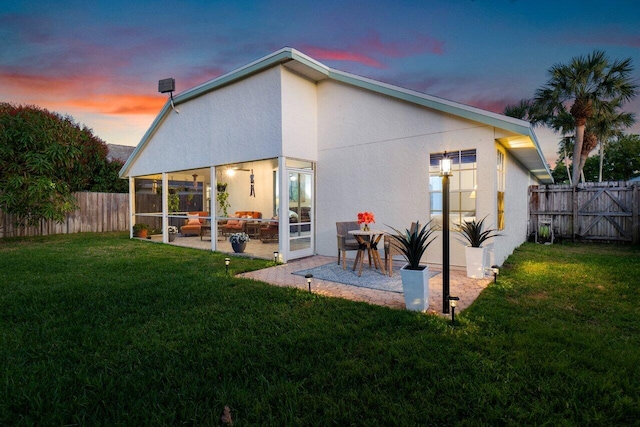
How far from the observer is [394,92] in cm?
715

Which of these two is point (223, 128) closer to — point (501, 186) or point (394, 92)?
point (394, 92)

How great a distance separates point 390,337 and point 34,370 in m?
3.22

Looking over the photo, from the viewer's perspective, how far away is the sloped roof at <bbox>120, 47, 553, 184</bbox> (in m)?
5.95

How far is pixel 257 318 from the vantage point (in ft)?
12.7

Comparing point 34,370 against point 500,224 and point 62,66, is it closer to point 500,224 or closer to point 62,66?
point 500,224

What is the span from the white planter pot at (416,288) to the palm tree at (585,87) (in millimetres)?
16434

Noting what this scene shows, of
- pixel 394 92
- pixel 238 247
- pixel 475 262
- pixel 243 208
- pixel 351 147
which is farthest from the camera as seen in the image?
pixel 243 208

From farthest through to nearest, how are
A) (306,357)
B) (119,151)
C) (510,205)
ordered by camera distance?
(119,151) < (510,205) < (306,357)

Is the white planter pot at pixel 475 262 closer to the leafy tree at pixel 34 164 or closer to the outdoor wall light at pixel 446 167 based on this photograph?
the outdoor wall light at pixel 446 167

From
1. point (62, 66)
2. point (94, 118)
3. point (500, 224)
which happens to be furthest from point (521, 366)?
point (94, 118)

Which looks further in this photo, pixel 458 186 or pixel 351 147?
pixel 351 147

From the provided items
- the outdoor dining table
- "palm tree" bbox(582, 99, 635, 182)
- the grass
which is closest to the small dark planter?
the grass

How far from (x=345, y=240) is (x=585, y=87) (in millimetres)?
15571

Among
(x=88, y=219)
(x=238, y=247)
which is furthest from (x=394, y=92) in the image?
(x=88, y=219)
